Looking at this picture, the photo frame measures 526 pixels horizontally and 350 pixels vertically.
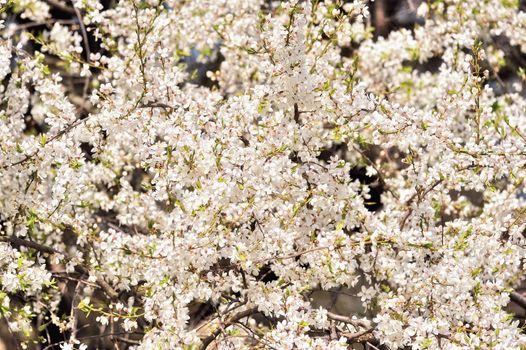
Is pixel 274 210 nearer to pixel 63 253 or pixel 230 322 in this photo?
pixel 230 322

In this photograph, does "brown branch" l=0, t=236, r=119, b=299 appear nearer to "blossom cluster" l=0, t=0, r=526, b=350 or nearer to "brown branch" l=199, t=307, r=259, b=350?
"blossom cluster" l=0, t=0, r=526, b=350

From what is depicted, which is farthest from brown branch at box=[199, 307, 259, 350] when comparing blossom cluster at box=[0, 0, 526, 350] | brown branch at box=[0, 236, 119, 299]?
brown branch at box=[0, 236, 119, 299]

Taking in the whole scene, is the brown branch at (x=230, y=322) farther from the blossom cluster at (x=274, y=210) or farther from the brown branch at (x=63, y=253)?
the brown branch at (x=63, y=253)

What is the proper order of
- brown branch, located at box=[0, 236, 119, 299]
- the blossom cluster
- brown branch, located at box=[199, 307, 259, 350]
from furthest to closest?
brown branch, located at box=[0, 236, 119, 299]
brown branch, located at box=[199, 307, 259, 350]
the blossom cluster

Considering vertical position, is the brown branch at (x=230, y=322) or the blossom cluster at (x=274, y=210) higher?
the blossom cluster at (x=274, y=210)

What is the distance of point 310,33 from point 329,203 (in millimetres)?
1326

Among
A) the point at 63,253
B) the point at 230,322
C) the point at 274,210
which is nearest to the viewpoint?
the point at 230,322

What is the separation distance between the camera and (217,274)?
4.67 meters

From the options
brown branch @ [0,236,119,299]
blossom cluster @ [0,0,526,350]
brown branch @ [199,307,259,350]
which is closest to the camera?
blossom cluster @ [0,0,526,350]

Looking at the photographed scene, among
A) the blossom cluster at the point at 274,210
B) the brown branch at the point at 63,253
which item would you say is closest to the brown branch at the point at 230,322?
the blossom cluster at the point at 274,210

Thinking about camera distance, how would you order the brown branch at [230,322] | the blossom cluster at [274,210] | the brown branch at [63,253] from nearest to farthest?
the blossom cluster at [274,210] → the brown branch at [230,322] → the brown branch at [63,253]

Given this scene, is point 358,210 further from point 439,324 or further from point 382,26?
point 382,26

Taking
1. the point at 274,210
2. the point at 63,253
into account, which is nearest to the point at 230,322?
the point at 274,210

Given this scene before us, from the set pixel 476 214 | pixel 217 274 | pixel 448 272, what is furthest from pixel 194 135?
pixel 476 214
